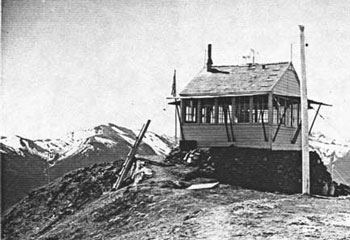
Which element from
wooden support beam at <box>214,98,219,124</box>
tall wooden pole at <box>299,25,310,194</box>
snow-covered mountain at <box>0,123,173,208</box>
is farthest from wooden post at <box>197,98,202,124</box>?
snow-covered mountain at <box>0,123,173,208</box>

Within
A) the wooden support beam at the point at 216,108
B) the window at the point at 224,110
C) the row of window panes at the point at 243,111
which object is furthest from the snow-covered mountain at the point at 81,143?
the window at the point at 224,110

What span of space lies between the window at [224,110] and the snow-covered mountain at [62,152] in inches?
413

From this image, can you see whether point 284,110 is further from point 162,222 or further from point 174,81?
point 162,222

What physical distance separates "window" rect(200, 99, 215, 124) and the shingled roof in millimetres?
432

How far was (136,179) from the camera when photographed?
1845 centimetres

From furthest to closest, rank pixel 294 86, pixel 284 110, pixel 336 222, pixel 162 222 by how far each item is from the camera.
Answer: pixel 294 86, pixel 284 110, pixel 162 222, pixel 336 222

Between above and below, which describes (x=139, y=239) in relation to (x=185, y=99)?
below

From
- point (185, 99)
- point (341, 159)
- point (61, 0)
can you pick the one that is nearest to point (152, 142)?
point (341, 159)

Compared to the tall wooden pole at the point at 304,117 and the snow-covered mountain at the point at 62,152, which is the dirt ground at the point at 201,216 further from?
the snow-covered mountain at the point at 62,152

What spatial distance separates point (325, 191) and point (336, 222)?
37.7 ft

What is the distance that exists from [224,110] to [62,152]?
18664 millimetres

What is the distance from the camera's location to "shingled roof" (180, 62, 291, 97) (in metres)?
21.3

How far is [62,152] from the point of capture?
123ft

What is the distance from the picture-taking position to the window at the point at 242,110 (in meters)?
21.4
